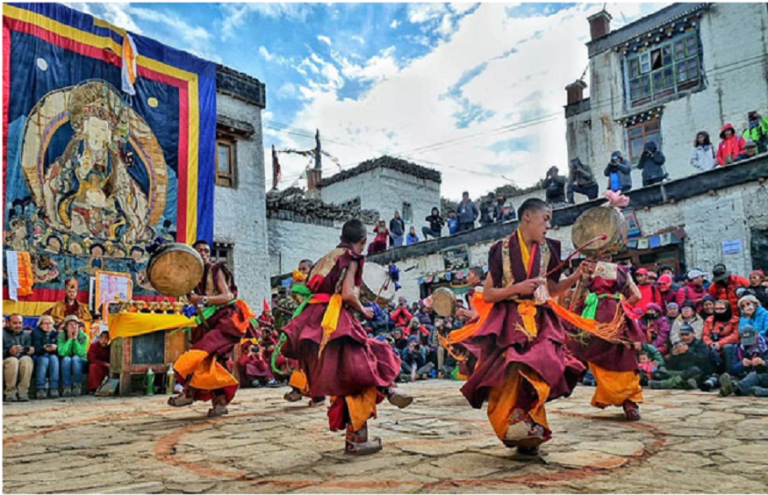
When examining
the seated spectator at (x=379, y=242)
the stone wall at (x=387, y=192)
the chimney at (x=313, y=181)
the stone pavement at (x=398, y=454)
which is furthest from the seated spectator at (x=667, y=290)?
the chimney at (x=313, y=181)

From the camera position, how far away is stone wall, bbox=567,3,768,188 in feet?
55.9

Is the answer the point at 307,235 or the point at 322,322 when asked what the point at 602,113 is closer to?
the point at 307,235

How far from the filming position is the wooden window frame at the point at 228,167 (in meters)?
15.9

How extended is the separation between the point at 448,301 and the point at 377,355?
408 centimetres

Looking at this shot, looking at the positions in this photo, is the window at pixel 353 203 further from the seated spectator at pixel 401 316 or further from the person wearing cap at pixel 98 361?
the person wearing cap at pixel 98 361

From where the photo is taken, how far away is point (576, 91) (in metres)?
22.2

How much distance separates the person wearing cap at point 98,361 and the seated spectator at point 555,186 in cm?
985

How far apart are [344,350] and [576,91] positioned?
68.0 ft

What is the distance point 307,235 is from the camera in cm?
1986

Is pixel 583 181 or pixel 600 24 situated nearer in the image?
pixel 583 181

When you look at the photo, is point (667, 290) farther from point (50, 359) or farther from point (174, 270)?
point (50, 359)

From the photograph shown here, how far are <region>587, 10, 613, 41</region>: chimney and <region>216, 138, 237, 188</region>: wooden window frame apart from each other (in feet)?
41.7

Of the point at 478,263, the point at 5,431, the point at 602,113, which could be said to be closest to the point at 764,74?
the point at 602,113

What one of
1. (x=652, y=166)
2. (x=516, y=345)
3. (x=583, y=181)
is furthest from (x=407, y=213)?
(x=516, y=345)
